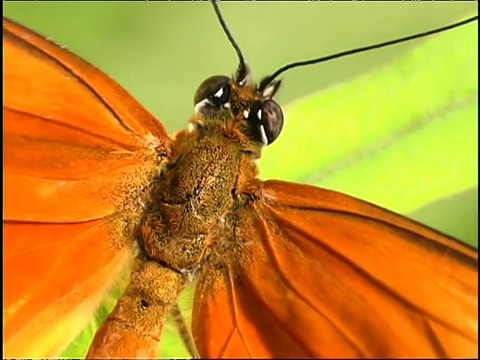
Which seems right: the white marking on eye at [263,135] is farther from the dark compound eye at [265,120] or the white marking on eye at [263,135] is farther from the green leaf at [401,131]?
the green leaf at [401,131]

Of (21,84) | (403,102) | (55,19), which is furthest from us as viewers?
(55,19)

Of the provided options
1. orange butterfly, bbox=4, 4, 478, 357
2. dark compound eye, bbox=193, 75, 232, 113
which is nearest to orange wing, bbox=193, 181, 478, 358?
orange butterfly, bbox=4, 4, 478, 357

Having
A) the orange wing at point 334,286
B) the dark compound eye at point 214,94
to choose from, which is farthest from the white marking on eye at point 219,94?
the orange wing at point 334,286

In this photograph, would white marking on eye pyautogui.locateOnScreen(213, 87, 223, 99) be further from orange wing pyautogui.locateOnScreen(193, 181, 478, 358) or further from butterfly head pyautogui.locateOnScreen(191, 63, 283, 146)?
orange wing pyautogui.locateOnScreen(193, 181, 478, 358)

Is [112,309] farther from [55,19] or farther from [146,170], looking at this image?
[55,19]

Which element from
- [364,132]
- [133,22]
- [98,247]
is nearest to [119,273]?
[98,247]
